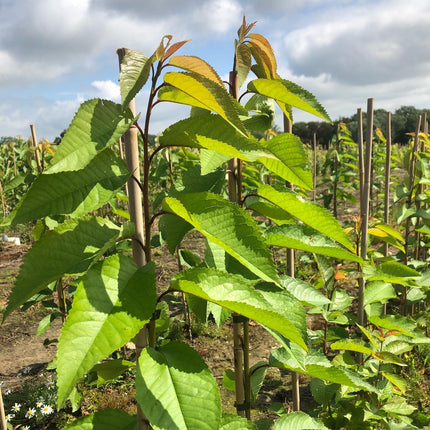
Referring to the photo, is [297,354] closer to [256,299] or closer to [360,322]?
[256,299]

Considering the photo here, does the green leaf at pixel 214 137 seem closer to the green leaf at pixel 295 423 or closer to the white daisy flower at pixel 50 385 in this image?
the green leaf at pixel 295 423

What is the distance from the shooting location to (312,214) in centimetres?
87

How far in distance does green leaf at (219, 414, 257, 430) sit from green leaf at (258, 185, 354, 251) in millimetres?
462

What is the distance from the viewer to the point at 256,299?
659 mm

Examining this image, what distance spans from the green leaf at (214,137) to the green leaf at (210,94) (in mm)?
52

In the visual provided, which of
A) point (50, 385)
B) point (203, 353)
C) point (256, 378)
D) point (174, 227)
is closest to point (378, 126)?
point (203, 353)

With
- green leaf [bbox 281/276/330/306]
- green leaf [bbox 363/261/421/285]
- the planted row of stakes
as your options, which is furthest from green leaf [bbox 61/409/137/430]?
green leaf [bbox 363/261/421/285]

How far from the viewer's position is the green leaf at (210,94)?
0.65m

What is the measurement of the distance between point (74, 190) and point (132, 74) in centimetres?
24

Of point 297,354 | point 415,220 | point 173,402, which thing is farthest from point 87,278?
point 415,220

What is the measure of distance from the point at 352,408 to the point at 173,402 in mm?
1369

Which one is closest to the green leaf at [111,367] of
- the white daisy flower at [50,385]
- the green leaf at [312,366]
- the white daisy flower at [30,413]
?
the green leaf at [312,366]

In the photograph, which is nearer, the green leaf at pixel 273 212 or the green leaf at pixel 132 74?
the green leaf at pixel 132 74

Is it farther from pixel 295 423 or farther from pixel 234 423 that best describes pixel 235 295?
pixel 295 423
